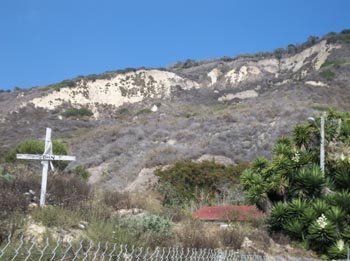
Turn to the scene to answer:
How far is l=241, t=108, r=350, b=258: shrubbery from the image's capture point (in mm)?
12523

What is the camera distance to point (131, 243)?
7.82 m

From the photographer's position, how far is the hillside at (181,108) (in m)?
31.8

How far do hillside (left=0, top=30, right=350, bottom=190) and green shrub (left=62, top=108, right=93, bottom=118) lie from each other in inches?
8.3

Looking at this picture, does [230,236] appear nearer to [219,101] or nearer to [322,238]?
[322,238]

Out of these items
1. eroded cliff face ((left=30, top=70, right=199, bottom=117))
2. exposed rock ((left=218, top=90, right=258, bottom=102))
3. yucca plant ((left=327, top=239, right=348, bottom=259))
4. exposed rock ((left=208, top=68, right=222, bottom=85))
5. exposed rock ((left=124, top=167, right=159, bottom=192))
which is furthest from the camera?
exposed rock ((left=208, top=68, right=222, bottom=85))

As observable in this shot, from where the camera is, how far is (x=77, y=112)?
215ft

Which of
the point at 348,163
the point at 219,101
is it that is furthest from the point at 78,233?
the point at 219,101

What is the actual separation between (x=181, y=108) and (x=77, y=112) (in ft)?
46.8

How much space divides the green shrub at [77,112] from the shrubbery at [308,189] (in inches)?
2042

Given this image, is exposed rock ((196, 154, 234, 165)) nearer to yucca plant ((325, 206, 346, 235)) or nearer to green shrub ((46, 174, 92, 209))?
yucca plant ((325, 206, 346, 235))

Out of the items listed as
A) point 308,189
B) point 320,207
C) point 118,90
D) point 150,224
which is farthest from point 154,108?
point 150,224

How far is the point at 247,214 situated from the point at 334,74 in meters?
48.3

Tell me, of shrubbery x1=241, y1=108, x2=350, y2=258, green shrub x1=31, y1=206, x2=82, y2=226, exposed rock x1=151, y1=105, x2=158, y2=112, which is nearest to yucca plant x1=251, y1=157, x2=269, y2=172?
shrubbery x1=241, y1=108, x2=350, y2=258

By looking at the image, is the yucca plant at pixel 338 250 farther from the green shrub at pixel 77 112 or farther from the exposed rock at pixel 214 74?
the exposed rock at pixel 214 74
